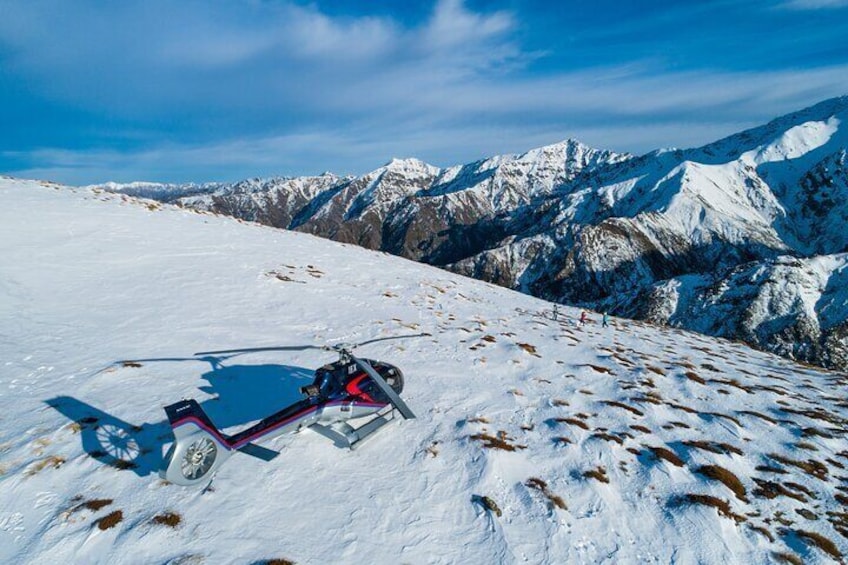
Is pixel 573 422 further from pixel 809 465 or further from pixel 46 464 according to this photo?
pixel 46 464

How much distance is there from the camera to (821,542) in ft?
36.3

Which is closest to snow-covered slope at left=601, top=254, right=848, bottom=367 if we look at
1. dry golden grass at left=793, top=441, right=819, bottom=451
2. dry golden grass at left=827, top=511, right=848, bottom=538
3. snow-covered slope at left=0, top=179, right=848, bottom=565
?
snow-covered slope at left=0, top=179, right=848, bottom=565

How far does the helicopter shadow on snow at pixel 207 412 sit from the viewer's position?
475 inches

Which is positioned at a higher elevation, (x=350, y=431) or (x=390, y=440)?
(x=350, y=431)

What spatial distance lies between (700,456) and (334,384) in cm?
1282

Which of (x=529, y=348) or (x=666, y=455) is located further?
(x=529, y=348)

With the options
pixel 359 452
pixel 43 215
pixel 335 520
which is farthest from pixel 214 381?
pixel 43 215

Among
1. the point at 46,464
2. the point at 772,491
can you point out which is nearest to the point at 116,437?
the point at 46,464

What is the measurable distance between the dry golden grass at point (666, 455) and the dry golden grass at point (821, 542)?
10.6 feet

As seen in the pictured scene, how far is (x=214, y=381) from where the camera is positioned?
16453 mm

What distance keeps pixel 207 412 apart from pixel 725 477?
56.3 feet

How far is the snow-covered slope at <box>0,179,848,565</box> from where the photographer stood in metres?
10.2

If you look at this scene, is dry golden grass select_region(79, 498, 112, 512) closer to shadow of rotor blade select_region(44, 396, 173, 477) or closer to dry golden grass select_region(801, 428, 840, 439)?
shadow of rotor blade select_region(44, 396, 173, 477)

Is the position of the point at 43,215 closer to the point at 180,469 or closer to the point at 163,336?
the point at 163,336
